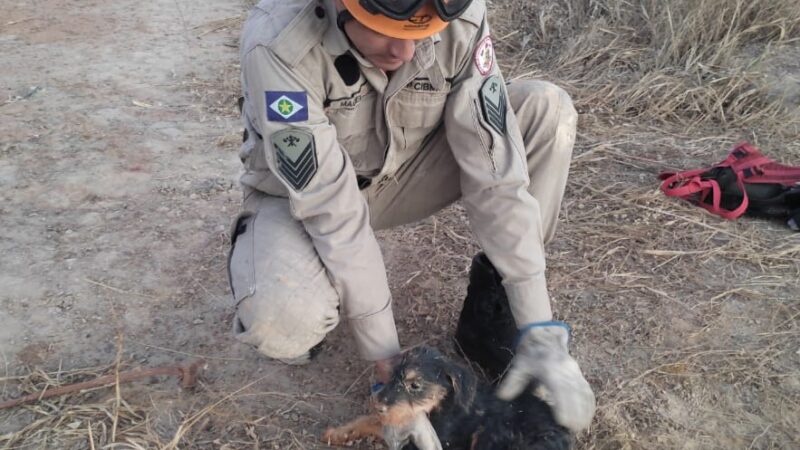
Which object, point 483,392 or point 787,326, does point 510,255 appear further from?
point 787,326

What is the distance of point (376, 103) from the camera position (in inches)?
85.4

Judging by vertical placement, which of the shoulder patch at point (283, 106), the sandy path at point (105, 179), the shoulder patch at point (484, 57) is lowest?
the sandy path at point (105, 179)

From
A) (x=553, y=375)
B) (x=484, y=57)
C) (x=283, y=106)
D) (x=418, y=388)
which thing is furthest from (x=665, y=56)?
(x=418, y=388)

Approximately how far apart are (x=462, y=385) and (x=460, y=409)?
7 centimetres

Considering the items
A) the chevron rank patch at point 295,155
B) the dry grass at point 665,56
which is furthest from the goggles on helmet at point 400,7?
the dry grass at point 665,56

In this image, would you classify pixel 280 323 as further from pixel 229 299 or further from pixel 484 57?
pixel 484 57

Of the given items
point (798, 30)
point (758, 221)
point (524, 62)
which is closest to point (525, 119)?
point (758, 221)

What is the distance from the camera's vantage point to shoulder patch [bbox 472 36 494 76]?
213 cm

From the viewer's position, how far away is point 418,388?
178cm

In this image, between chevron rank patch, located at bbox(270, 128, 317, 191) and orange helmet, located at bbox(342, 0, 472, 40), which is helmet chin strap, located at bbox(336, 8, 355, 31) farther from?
chevron rank patch, located at bbox(270, 128, 317, 191)

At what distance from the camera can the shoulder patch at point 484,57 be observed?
83.8 inches

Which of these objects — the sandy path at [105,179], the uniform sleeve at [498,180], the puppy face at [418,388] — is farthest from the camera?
the sandy path at [105,179]

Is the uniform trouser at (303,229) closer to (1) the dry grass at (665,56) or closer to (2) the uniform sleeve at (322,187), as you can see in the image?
(2) the uniform sleeve at (322,187)

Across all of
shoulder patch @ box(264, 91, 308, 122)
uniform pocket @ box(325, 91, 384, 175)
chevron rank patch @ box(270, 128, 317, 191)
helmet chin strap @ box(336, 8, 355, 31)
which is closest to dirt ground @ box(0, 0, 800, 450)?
uniform pocket @ box(325, 91, 384, 175)
